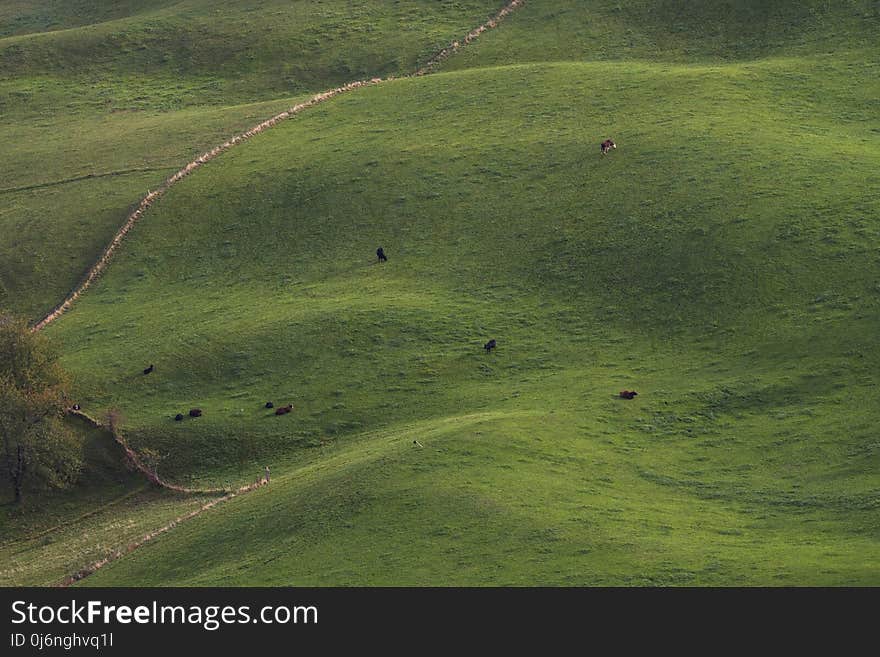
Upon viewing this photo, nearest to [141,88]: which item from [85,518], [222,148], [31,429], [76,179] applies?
[76,179]

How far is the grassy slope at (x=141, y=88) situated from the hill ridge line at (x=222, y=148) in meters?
0.98

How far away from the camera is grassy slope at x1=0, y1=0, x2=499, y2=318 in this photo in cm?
8812

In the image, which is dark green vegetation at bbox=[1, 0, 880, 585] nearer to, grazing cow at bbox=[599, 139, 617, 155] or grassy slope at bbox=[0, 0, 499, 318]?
grazing cow at bbox=[599, 139, 617, 155]

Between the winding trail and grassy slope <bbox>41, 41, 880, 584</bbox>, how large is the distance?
45.3 inches

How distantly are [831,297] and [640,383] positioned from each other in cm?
1043

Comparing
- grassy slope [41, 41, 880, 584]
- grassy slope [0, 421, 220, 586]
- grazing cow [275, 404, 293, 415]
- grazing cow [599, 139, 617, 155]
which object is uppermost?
grazing cow [599, 139, 617, 155]

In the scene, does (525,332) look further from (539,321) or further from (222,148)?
(222,148)

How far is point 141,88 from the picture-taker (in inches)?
4422

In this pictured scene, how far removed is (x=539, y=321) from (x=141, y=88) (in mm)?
54956

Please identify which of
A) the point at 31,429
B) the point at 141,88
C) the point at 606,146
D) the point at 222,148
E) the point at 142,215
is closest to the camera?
the point at 31,429

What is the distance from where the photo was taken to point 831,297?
65062 mm

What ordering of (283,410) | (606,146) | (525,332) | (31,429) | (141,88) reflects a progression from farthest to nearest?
(141,88)
(606,146)
(525,332)
(283,410)
(31,429)

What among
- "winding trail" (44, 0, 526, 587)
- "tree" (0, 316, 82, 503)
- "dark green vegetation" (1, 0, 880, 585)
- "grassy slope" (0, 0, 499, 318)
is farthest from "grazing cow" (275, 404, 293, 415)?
"grassy slope" (0, 0, 499, 318)
